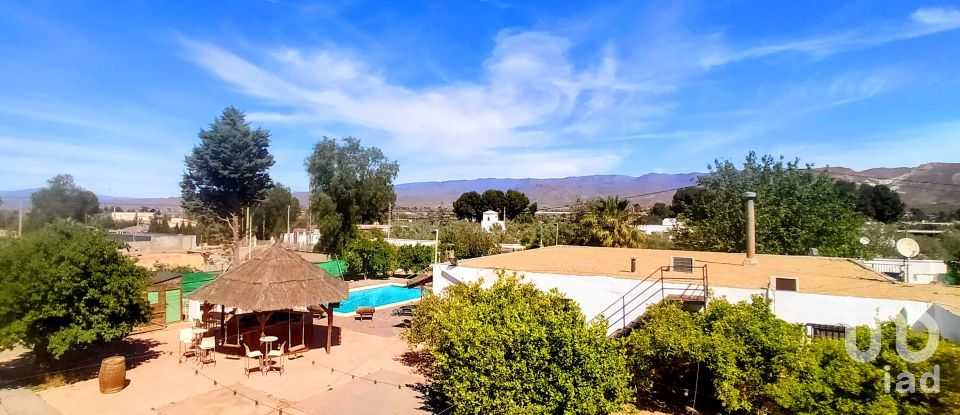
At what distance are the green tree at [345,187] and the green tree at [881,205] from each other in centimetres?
7091

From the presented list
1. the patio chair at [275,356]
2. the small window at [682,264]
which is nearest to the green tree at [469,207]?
the small window at [682,264]

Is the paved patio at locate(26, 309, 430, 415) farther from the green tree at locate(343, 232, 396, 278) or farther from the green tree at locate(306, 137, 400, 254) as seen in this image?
the green tree at locate(306, 137, 400, 254)

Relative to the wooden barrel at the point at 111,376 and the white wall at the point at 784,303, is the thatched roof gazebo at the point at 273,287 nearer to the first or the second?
the wooden barrel at the point at 111,376

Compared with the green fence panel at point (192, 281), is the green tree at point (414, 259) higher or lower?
lower

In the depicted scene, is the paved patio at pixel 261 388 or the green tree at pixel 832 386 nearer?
the green tree at pixel 832 386

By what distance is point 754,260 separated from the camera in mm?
16719

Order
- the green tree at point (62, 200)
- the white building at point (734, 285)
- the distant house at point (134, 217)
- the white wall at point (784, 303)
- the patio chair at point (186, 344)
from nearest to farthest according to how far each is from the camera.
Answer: the white wall at point (784, 303) < the white building at point (734, 285) < the patio chair at point (186, 344) < the green tree at point (62, 200) < the distant house at point (134, 217)

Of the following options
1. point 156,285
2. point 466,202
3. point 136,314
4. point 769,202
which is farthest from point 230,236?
point 769,202

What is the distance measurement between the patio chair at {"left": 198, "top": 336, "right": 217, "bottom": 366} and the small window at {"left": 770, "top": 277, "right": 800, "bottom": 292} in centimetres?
1576

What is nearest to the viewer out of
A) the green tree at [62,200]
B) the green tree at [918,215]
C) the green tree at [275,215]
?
the green tree at [62,200]

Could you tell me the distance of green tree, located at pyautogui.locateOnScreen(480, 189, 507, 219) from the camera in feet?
260

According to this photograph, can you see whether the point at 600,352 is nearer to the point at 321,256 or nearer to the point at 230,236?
the point at 321,256

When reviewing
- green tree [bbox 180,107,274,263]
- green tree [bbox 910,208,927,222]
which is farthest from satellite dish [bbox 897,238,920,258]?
green tree [bbox 910,208,927,222]

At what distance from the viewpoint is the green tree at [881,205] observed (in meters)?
72.1
